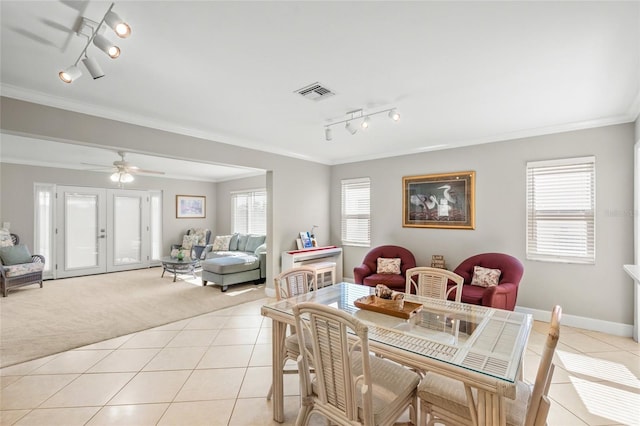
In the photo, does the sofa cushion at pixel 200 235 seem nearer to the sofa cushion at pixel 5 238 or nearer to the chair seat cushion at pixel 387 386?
the sofa cushion at pixel 5 238

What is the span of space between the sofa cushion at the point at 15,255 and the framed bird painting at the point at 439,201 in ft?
23.6

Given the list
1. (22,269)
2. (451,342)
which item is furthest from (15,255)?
(451,342)

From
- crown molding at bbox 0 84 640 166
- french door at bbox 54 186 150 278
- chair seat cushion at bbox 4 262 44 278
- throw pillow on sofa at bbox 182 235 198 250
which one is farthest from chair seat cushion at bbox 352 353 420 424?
french door at bbox 54 186 150 278

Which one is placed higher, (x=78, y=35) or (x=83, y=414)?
(x=78, y=35)

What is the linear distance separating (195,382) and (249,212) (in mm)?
5805

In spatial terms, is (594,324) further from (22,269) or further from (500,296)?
(22,269)

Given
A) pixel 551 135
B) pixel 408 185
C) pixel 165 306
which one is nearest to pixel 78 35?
pixel 165 306

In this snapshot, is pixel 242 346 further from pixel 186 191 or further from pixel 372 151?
pixel 186 191

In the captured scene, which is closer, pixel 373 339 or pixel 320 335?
pixel 320 335

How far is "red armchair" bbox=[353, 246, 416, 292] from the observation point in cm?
438

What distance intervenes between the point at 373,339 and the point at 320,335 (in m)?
0.33

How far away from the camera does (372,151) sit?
17.3 ft

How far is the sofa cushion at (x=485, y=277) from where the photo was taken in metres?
3.81

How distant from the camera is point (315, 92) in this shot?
110 inches
